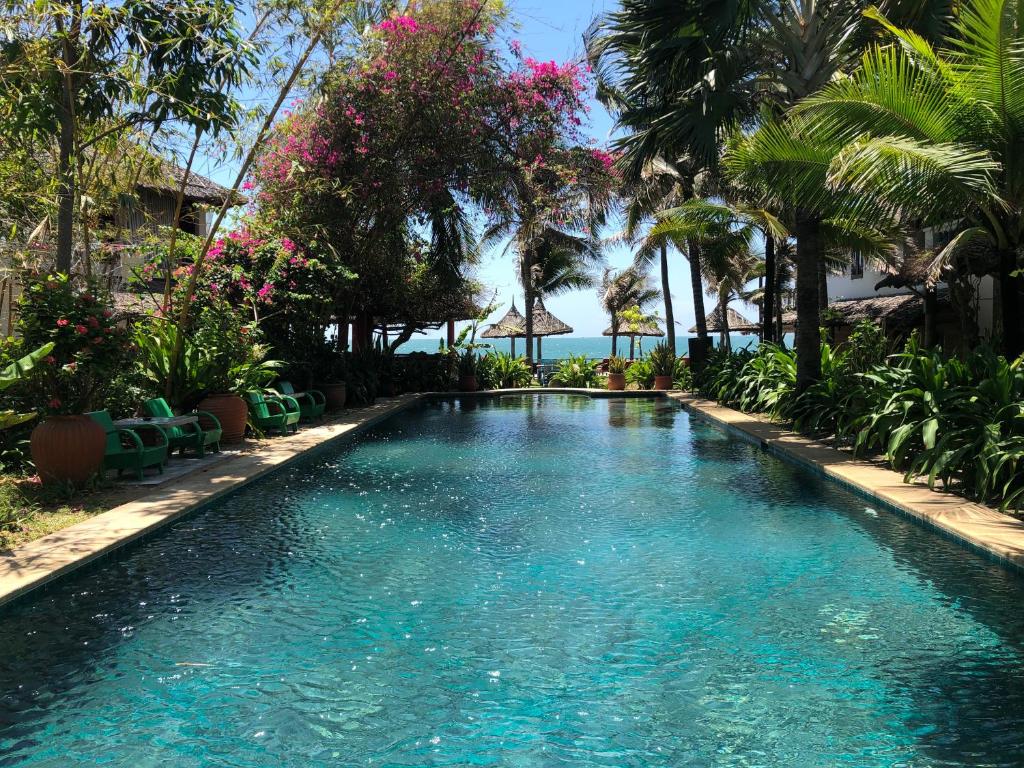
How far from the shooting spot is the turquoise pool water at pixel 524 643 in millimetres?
3219

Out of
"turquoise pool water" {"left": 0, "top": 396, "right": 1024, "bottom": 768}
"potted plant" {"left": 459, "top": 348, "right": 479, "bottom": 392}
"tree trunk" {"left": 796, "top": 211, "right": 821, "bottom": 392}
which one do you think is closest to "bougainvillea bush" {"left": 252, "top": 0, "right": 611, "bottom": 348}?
"tree trunk" {"left": 796, "top": 211, "right": 821, "bottom": 392}

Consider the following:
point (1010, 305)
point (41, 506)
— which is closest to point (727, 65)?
point (1010, 305)

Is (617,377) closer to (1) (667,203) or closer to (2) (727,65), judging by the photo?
(1) (667,203)

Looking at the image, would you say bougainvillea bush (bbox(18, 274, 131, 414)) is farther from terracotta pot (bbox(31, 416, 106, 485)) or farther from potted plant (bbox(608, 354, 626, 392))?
potted plant (bbox(608, 354, 626, 392))

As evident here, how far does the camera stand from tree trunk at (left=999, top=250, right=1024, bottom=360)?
738 cm

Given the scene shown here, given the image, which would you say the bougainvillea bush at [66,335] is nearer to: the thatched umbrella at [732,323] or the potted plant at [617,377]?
the potted plant at [617,377]

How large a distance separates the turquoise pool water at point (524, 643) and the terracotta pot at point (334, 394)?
344 inches

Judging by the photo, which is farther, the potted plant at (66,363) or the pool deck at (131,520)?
the potted plant at (66,363)

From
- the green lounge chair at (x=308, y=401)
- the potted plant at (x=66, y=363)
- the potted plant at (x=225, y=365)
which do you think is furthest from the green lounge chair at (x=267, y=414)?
the potted plant at (x=66, y=363)

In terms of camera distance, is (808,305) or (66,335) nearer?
(66,335)

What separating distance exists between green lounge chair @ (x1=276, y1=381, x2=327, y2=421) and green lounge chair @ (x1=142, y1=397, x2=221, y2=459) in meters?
3.08

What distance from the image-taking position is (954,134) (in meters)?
7.62

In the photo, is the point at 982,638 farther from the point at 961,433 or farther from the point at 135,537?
the point at 135,537

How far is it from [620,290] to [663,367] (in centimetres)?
1678
